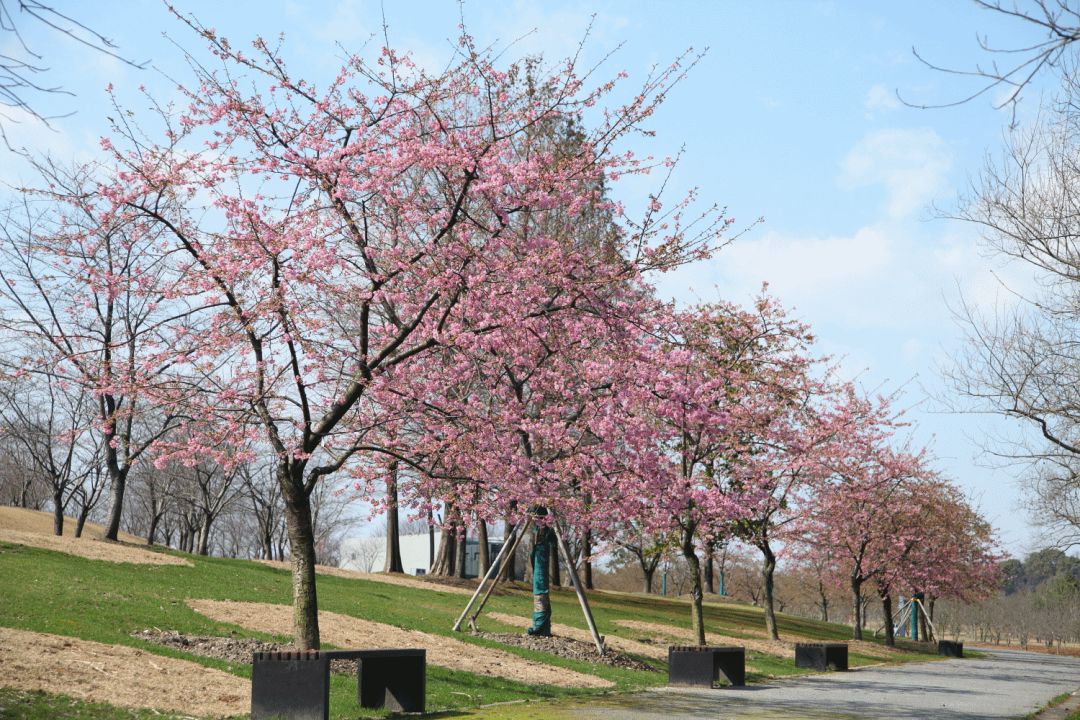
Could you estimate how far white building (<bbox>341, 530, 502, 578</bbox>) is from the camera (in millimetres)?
59812

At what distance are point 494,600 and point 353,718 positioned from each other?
1681cm

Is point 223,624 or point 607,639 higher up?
point 223,624

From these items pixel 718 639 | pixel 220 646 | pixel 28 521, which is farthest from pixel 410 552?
pixel 220 646

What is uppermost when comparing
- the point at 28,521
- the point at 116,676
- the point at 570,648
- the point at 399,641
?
the point at 28,521

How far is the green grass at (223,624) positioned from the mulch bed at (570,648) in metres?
0.50

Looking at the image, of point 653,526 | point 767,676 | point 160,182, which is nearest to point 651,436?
point 653,526

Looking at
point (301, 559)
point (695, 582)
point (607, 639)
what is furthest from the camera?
point (607, 639)

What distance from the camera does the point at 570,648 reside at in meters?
17.8

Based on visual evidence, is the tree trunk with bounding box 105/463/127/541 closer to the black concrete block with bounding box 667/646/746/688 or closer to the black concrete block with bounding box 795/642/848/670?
the black concrete block with bounding box 667/646/746/688

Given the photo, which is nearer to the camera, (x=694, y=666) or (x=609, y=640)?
(x=694, y=666)

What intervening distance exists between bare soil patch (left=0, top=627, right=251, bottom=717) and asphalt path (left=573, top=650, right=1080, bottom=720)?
4.01 metres

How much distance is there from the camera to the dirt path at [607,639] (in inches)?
785

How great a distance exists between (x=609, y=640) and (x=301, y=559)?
431 inches

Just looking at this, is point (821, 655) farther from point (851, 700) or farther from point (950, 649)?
point (950, 649)
